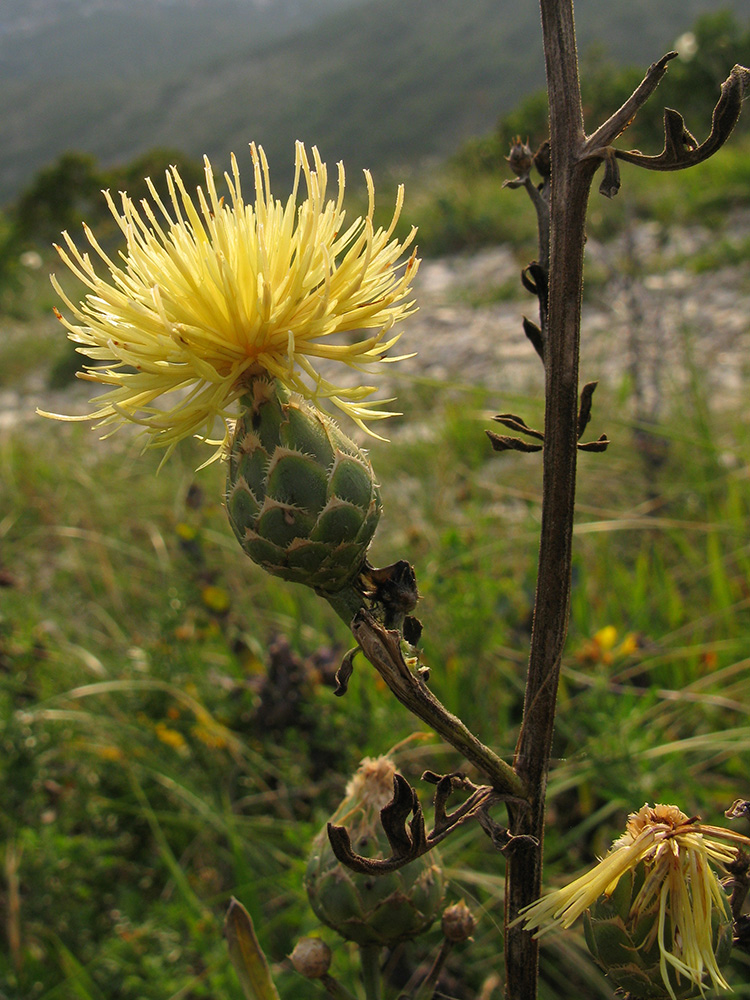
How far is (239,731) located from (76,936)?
2.46 feet

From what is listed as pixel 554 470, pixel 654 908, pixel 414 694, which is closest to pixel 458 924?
pixel 654 908

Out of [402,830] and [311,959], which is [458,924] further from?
[402,830]

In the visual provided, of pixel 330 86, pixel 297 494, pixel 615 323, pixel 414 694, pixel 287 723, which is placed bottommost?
pixel 287 723

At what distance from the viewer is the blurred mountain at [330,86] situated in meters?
45.9

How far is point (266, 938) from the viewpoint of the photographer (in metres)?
1.88

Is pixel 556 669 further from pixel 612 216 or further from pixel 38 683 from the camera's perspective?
pixel 612 216

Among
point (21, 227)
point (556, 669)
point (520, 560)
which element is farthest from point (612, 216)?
point (21, 227)

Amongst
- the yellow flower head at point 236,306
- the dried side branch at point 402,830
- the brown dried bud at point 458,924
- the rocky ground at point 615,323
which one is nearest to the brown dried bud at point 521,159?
the yellow flower head at point 236,306

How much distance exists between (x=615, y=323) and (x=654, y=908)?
17.5 feet

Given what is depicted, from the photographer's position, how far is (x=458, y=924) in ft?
3.01

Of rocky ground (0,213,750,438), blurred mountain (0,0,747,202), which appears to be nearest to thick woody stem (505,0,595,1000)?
rocky ground (0,213,750,438)

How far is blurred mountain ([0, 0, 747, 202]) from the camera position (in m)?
45.9

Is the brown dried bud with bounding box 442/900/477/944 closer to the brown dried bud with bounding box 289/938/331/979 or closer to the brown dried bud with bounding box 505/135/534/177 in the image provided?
the brown dried bud with bounding box 289/938/331/979

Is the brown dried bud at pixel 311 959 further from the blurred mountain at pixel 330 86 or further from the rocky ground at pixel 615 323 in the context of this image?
the blurred mountain at pixel 330 86
